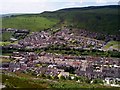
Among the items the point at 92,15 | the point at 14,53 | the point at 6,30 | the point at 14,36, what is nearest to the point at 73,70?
the point at 14,53

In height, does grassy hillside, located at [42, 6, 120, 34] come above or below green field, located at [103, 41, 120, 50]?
above

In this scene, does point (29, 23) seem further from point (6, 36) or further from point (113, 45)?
point (113, 45)

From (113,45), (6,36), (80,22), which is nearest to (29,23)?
(80,22)

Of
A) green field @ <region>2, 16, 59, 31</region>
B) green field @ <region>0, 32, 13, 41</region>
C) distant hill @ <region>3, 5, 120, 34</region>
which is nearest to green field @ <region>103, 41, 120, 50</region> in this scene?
distant hill @ <region>3, 5, 120, 34</region>

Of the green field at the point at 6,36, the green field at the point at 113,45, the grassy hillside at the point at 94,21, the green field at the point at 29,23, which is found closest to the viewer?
the green field at the point at 113,45

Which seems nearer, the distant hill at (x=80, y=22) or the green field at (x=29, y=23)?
the distant hill at (x=80, y=22)

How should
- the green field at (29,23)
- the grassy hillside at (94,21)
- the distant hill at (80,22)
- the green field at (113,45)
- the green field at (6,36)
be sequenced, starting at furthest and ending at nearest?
1. the green field at (29,23)
2. the distant hill at (80,22)
3. the grassy hillside at (94,21)
4. the green field at (6,36)
5. the green field at (113,45)

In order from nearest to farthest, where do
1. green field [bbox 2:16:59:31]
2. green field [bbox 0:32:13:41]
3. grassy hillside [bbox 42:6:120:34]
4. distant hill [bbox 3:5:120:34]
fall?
green field [bbox 0:32:13:41] < grassy hillside [bbox 42:6:120:34] < distant hill [bbox 3:5:120:34] < green field [bbox 2:16:59:31]

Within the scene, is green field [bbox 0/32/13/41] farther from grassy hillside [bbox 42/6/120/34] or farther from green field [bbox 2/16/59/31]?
grassy hillside [bbox 42/6/120/34]

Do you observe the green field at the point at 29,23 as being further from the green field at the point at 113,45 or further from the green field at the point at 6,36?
the green field at the point at 113,45

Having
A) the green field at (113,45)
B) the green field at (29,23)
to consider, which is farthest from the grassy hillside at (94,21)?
the green field at (113,45)
